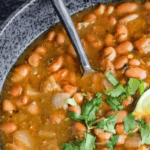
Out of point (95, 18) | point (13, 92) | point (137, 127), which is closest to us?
point (137, 127)

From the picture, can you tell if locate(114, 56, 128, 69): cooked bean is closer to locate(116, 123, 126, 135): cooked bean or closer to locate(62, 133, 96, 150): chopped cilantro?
locate(116, 123, 126, 135): cooked bean

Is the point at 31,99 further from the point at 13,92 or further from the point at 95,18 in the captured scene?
the point at 95,18

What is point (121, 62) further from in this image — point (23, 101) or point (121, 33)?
point (23, 101)

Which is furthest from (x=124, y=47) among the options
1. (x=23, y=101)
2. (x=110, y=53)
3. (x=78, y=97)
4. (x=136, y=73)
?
(x=23, y=101)

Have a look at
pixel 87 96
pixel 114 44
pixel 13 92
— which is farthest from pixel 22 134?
pixel 114 44

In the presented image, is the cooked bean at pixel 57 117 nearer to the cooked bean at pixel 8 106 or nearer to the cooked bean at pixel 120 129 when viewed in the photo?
the cooked bean at pixel 8 106
